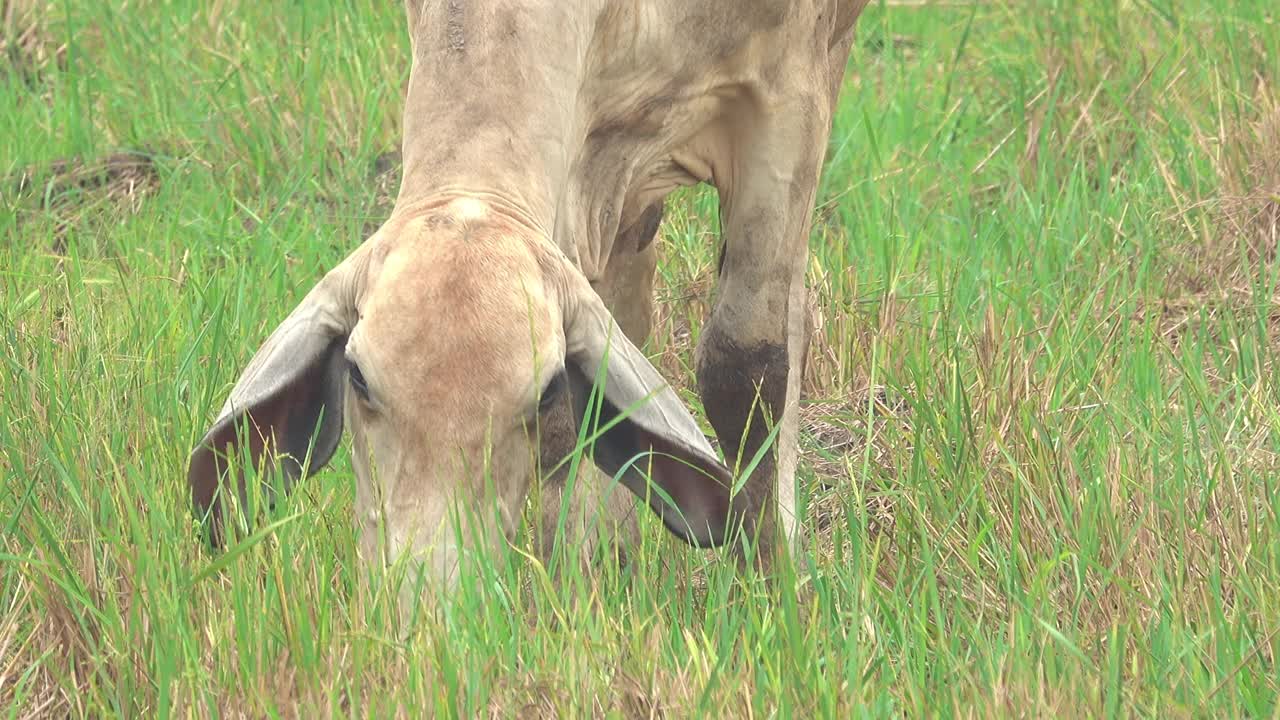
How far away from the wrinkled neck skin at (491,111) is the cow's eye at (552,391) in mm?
271

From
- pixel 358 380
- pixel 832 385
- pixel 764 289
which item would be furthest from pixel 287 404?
pixel 832 385

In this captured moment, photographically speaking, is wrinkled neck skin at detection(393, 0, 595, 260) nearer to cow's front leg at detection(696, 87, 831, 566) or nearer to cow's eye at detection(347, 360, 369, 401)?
cow's eye at detection(347, 360, 369, 401)

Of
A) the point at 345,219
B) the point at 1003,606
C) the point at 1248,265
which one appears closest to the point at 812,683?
the point at 1003,606

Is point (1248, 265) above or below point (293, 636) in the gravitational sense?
below

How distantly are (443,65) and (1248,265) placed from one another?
2522 mm

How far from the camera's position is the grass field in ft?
8.87

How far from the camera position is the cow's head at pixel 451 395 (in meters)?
2.70

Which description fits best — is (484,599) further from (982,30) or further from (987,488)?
(982,30)

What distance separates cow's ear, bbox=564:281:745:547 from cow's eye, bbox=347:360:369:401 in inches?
13.1

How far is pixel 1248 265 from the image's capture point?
4863 millimetres

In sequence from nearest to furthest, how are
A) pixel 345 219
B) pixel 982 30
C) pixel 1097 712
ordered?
pixel 1097 712 < pixel 345 219 < pixel 982 30

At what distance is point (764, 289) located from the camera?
4.08 m

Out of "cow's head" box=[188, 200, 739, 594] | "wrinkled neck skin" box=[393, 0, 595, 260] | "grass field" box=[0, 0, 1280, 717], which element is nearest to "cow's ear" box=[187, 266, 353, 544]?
"cow's head" box=[188, 200, 739, 594]

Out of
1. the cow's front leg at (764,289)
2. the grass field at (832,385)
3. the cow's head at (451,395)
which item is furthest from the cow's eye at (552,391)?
the cow's front leg at (764,289)
